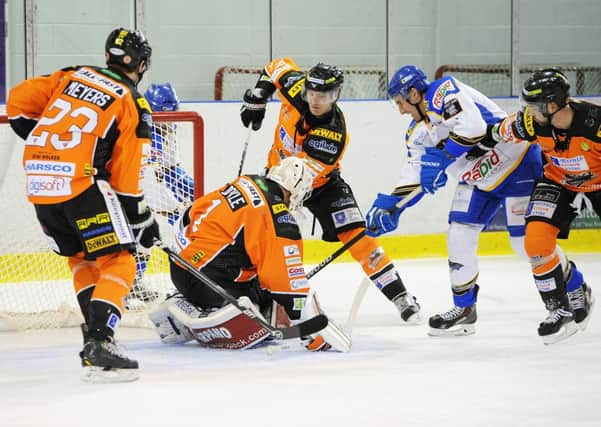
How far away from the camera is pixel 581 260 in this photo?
7.36 m

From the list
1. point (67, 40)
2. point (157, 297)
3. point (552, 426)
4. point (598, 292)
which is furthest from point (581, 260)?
point (552, 426)

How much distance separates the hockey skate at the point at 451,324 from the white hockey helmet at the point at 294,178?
97cm

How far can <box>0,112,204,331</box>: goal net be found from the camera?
5211 mm

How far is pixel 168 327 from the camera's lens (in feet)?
15.1

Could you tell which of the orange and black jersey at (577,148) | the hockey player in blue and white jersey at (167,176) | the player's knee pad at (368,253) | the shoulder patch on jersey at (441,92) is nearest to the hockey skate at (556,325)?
the orange and black jersey at (577,148)

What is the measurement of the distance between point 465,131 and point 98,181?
1.62 meters

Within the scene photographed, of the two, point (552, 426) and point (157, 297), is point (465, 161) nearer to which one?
point (157, 297)

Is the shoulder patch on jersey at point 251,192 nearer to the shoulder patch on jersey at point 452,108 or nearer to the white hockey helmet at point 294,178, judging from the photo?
the white hockey helmet at point 294,178

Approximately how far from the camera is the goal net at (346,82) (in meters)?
7.93

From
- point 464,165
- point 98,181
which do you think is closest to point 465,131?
point 464,165

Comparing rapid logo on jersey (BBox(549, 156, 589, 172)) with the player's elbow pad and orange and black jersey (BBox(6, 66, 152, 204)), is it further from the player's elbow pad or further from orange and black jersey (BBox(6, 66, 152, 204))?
the player's elbow pad

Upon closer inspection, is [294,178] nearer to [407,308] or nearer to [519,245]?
[407,308]

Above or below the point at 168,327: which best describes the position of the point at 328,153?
above

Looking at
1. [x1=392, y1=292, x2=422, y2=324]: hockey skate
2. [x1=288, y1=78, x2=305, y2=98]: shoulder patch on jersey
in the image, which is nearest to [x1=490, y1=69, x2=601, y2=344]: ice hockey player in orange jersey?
[x1=392, y1=292, x2=422, y2=324]: hockey skate
